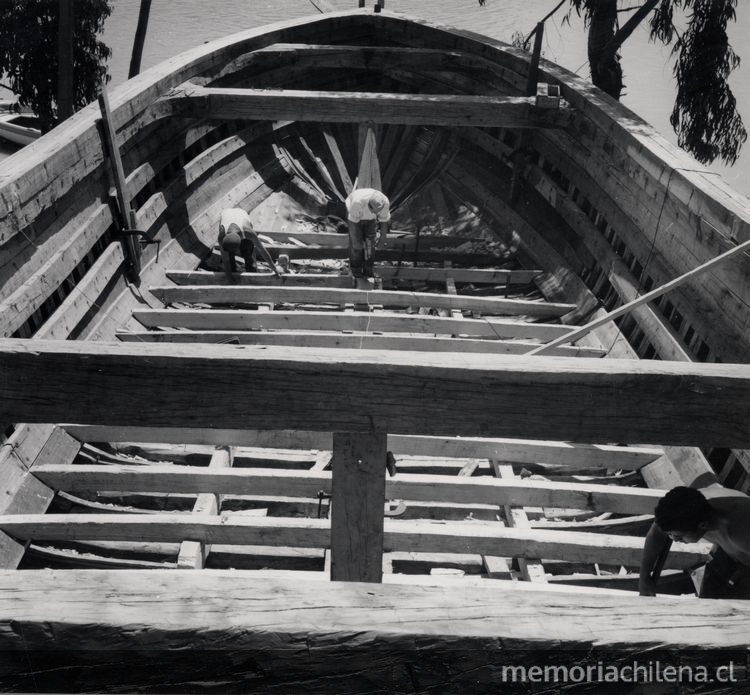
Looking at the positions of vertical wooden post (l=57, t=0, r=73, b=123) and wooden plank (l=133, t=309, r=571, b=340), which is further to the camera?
vertical wooden post (l=57, t=0, r=73, b=123)

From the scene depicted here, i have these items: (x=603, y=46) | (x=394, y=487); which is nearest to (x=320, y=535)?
(x=394, y=487)

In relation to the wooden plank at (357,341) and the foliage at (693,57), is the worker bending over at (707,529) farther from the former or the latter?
the foliage at (693,57)

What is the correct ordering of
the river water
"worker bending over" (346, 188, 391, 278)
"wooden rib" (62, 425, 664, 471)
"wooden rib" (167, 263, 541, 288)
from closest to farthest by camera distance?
1. "wooden rib" (62, 425, 664, 471)
2. "wooden rib" (167, 263, 541, 288)
3. "worker bending over" (346, 188, 391, 278)
4. the river water

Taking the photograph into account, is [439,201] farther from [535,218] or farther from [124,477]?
[124,477]

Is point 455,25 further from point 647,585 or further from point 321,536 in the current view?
point 647,585

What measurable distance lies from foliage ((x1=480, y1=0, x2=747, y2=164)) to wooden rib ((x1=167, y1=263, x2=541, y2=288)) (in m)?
4.99

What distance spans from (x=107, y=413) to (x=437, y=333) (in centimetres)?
380

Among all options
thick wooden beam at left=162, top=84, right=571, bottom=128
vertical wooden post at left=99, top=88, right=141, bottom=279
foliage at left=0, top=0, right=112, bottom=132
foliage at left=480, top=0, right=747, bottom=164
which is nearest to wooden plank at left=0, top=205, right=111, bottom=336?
vertical wooden post at left=99, top=88, right=141, bottom=279

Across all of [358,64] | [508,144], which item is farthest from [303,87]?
[508,144]

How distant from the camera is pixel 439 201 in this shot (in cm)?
827

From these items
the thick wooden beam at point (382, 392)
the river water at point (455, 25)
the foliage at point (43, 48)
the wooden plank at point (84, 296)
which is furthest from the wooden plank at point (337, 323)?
the river water at point (455, 25)

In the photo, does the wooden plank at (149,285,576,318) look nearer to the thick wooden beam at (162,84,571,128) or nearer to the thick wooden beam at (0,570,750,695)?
the thick wooden beam at (162,84,571,128)

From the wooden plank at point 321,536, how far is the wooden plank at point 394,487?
0.23 meters

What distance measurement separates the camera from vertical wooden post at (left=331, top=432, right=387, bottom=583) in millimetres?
1640
